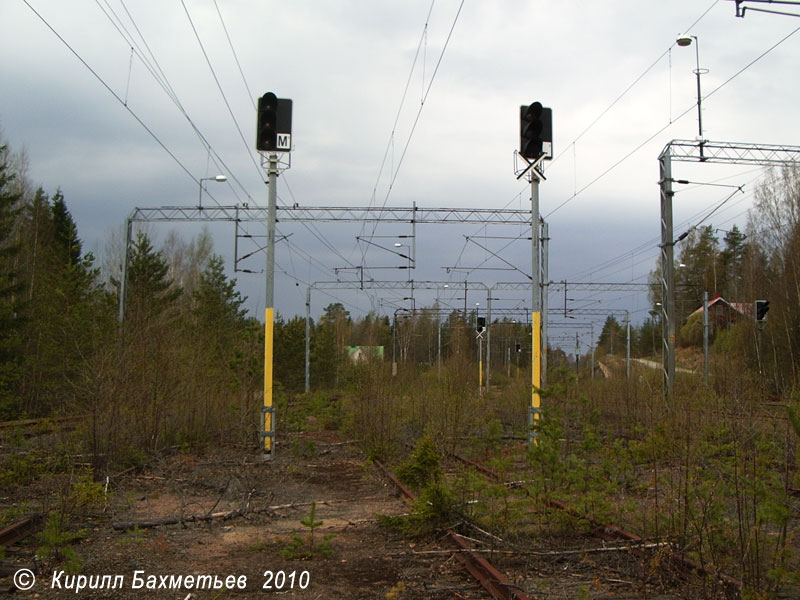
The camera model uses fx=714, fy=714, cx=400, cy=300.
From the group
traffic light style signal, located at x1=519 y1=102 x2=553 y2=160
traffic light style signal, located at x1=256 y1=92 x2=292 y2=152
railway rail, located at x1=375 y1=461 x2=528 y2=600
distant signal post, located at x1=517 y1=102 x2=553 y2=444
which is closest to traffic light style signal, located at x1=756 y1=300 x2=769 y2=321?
distant signal post, located at x1=517 y1=102 x2=553 y2=444

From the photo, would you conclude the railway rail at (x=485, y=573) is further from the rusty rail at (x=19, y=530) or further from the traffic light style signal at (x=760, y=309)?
the traffic light style signal at (x=760, y=309)

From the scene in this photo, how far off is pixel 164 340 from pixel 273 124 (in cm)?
552

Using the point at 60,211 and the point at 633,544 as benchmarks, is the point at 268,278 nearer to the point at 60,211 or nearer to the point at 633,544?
the point at 633,544

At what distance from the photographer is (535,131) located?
42.3 feet

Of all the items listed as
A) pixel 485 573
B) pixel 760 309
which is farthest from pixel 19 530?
pixel 760 309

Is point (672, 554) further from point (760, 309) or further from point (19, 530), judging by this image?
point (760, 309)

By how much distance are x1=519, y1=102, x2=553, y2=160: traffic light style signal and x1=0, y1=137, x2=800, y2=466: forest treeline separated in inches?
167

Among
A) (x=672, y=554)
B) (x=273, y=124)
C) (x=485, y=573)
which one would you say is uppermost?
(x=273, y=124)

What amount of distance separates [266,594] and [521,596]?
2.50 m

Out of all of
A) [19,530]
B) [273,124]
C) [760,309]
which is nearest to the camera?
[19,530]

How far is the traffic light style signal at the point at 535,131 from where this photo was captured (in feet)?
41.9

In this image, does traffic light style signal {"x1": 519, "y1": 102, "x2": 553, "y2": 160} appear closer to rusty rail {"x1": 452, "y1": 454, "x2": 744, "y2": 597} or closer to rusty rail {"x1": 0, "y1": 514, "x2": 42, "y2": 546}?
rusty rail {"x1": 452, "y1": 454, "x2": 744, "y2": 597}

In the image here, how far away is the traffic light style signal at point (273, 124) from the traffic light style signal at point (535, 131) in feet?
18.8

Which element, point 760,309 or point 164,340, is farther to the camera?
point 760,309
